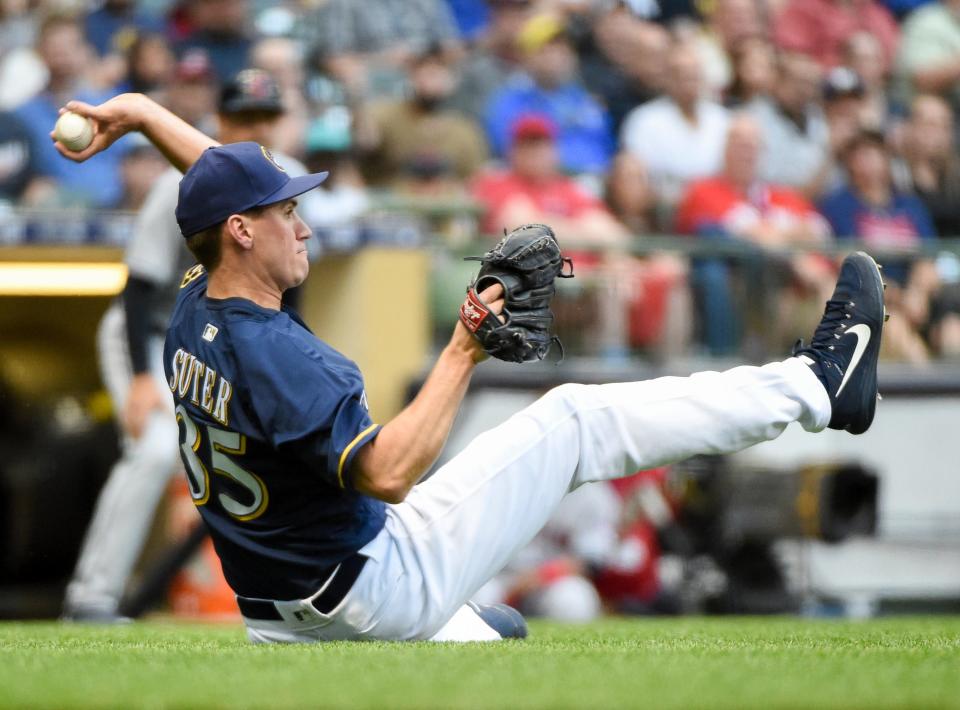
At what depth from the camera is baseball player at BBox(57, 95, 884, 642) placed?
3.61 meters

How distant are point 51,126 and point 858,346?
5.95 m

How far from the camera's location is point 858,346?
389cm

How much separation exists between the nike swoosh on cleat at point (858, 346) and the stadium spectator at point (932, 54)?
29.2 feet

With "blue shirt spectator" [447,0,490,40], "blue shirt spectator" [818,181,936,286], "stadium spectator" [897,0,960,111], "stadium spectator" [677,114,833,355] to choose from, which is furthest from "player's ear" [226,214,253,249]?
"stadium spectator" [897,0,960,111]

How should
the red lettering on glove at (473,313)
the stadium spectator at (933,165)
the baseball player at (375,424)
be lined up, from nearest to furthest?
the red lettering on glove at (473,313) → the baseball player at (375,424) → the stadium spectator at (933,165)

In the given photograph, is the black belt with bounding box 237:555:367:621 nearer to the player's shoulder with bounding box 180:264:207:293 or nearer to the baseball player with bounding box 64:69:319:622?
the player's shoulder with bounding box 180:264:207:293

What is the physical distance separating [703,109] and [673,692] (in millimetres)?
8215

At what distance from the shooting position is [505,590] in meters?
7.77

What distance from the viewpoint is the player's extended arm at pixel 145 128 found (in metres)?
4.56

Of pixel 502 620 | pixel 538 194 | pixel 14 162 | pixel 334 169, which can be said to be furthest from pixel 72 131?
pixel 538 194

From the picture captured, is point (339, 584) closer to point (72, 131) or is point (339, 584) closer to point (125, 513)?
point (72, 131)

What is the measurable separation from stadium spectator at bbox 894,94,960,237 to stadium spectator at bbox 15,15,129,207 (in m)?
5.62

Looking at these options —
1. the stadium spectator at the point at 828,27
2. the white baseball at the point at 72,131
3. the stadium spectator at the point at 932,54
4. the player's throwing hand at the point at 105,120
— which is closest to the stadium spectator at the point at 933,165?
the stadium spectator at the point at 932,54

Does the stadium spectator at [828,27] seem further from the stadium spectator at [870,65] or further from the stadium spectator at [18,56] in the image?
the stadium spectator at [18,56]
